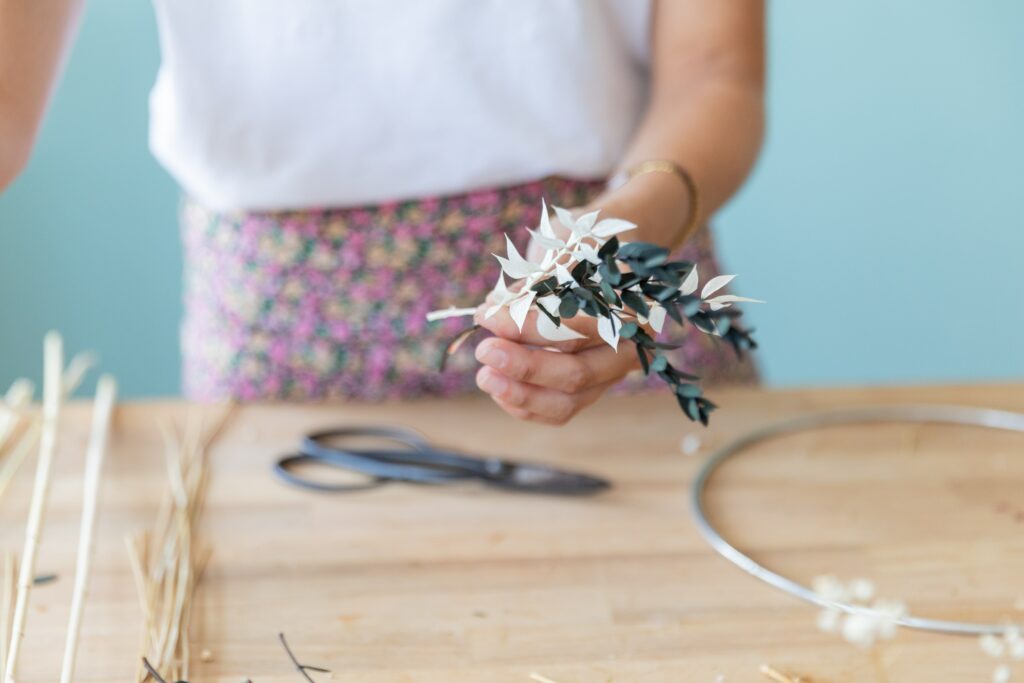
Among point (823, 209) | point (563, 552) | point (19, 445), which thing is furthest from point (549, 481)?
point (823, 209)

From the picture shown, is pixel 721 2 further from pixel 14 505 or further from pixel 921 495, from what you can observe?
pixel 14 505

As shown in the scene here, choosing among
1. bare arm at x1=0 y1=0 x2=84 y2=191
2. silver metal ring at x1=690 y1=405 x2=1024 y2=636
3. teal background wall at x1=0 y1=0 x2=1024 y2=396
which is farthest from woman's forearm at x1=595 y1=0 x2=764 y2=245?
teal background wall at x1=0 y1=0 x2=1024 y2=396

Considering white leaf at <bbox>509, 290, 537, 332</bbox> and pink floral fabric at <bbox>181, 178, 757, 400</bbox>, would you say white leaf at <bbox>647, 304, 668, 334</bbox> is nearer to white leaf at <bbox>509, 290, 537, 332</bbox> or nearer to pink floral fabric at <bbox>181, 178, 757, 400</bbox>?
white leaf at <bbox>509, 290, 537, 332</bbox>

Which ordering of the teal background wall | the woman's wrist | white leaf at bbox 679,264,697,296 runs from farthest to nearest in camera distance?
the teal background wall
the woman's wrist
white leaf at bbox 679,264,697,296

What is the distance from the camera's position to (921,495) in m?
0.77

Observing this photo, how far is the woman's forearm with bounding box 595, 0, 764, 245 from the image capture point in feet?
2.81

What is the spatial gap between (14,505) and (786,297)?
140 cm

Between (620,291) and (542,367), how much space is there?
0.10 m

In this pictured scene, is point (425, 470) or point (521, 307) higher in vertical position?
point (521, 307)

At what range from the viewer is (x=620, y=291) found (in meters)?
0.51

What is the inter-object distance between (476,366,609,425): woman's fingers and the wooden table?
111mm

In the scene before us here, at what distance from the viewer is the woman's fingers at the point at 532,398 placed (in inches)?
23.7

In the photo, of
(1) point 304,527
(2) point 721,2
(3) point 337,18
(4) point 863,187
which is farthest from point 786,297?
(1) point 304,527

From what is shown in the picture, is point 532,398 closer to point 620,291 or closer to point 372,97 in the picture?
point 620,291
